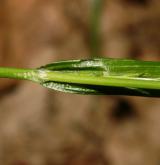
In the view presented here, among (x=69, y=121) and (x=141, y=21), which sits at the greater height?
(x=141, y=21)

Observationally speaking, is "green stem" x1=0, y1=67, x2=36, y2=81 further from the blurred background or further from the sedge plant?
the blurred background

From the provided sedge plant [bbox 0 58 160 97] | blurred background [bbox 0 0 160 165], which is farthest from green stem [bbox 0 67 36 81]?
blurred background [bbox 0 0 160 165]

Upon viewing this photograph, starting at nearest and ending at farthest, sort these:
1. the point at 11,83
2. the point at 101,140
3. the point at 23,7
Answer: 1. the point at 101,140
2. the point at 11,83
3. the point at 23,7

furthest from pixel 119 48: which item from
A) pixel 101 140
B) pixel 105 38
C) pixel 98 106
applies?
pixel 101 140

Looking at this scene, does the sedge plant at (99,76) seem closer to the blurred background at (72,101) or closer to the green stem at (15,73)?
the green stem at (15,73)

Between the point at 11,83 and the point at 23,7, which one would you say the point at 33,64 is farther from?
the point at 23,7

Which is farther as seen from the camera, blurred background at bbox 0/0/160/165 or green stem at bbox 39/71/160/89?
blurred background at bbox 0/0/160/165
